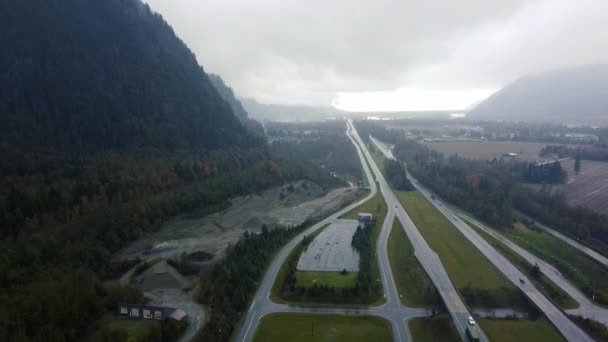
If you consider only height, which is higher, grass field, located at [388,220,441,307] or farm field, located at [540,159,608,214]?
farm field, located at [540,159,608,214]

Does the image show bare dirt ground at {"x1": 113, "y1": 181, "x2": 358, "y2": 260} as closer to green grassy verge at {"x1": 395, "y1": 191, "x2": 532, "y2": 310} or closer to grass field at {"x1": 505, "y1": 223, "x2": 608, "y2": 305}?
green grassy verge at {"x1": 395, "y1": 191, "x2": 532, "y2": 310}

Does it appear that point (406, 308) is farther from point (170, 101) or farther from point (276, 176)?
point (170, 101)

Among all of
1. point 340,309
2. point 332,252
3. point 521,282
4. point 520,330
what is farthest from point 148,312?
point 521,282

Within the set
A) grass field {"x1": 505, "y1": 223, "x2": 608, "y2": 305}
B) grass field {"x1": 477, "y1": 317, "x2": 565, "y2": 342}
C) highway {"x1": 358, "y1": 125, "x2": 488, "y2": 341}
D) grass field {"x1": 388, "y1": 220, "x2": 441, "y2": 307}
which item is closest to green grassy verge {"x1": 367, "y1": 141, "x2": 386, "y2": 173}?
highway {"x1": 358, "y1": 125, "x2": 488, "y2": 341}

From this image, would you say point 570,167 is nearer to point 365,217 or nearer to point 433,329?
point 365,217

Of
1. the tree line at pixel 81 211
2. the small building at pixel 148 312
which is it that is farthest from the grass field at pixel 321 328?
the tree line at pixel 81 211

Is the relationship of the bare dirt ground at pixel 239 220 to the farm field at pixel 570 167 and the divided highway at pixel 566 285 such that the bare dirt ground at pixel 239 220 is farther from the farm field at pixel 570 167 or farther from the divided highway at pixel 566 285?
the farm field at pixel 570 167

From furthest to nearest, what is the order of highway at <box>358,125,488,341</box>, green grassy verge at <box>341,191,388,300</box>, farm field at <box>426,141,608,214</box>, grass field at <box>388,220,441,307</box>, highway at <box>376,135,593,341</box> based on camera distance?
1. farm field at <box>426,141,608,214</box>
2. green grassy verge at <box>341,191,388,300</box>
3. grass field at <box>388,220,441,307</box>
4. highway at <box>358,125,488,341</box>
5. highway at <box>376,135,593,341</box>

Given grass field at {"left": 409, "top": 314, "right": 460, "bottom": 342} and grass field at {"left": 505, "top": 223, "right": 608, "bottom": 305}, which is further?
grass field at {"left": 505, "top": 223, "right": 608, "bottom": 305}
